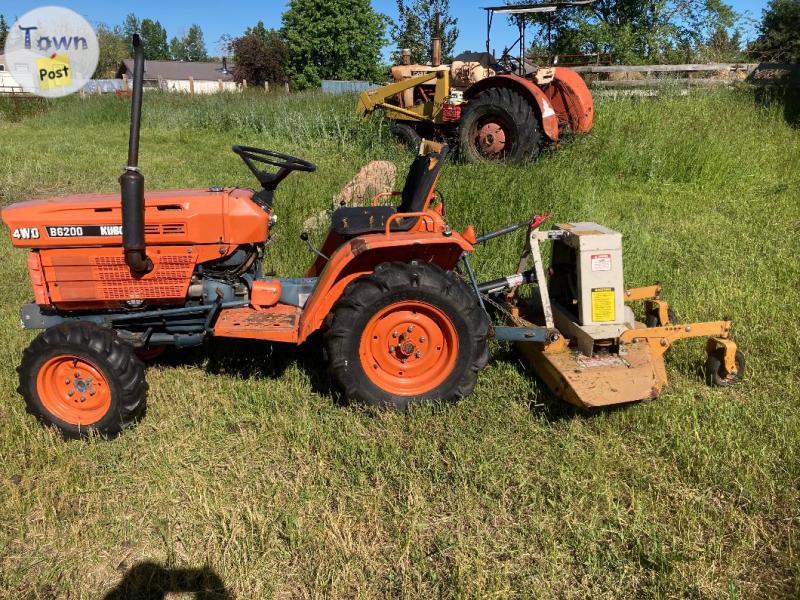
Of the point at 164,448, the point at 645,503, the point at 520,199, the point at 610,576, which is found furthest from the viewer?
the point at 520,199

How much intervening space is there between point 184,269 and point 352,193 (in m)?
3.40

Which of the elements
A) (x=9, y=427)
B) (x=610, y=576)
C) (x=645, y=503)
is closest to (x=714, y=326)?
(x=645, y=503)

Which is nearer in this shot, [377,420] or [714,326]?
[377,420]

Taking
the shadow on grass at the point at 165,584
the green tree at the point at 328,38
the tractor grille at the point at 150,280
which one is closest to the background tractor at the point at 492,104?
the tractor grille at the point at 150,280

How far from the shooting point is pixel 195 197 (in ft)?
9.87

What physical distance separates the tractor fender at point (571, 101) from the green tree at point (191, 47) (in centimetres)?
11825

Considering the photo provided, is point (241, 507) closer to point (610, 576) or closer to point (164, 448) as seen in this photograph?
point (164, 448)

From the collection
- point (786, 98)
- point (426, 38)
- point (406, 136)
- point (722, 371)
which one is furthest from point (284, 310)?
point (426, 38)

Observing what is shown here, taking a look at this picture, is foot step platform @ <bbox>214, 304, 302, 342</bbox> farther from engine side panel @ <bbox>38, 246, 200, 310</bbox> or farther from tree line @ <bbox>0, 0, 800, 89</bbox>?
tree line @ <bbox>0, 0, 800, 89</bbox>

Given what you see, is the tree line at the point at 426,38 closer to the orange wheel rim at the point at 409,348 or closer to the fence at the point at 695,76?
the fence at the point at 695,76

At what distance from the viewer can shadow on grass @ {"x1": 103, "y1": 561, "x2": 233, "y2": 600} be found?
2.06 meters

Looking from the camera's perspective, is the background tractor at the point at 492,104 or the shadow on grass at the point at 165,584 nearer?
the shadow on grass at the point at 165,584

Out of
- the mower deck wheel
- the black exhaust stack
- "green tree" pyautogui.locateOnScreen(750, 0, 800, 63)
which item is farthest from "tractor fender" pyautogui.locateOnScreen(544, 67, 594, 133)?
"green tree" pyautogui.locateOnScreen(750, 0, 800, 63)

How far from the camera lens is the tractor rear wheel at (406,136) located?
8.97 m
